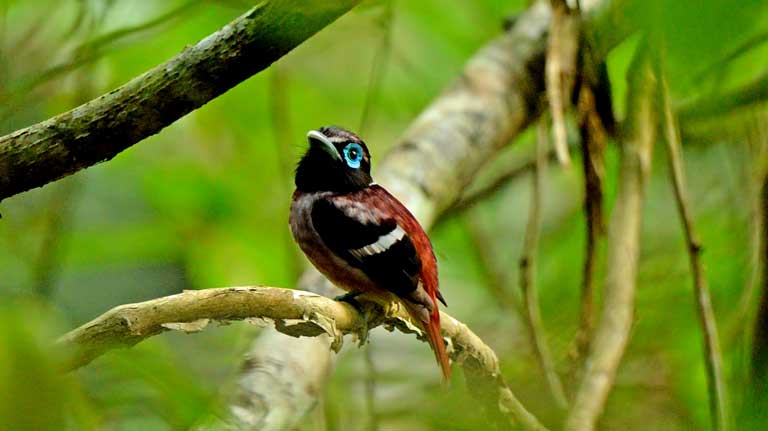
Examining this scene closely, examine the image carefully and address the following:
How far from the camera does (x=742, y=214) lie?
2.22 metres

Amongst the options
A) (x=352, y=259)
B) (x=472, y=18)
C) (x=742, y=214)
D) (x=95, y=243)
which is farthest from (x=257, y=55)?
(x=472, y=18)

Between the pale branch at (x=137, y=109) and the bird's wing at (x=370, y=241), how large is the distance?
0.70 m

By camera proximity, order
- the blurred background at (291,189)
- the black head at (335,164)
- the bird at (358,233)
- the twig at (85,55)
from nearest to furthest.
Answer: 1. the twig at (85,55)
2. the bird at (358,233)
3. the blurred background at (291,189)
4. the black head at (335,164)

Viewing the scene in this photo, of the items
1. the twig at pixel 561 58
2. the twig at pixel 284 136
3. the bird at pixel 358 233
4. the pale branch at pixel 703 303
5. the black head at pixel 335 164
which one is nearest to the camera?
the pale branch at pixel 703 303

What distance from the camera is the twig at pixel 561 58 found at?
2057mm

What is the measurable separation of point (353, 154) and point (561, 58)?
0.81 m

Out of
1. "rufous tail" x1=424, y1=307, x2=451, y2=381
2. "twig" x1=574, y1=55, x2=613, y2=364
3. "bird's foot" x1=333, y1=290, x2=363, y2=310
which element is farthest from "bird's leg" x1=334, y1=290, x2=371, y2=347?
"twig" x1=574, y1=55, x2=613, y2=364

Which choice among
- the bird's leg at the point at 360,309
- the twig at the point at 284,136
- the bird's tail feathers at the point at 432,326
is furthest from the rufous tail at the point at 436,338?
the twig at the point at 284,136

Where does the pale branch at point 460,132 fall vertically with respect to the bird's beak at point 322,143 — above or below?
above

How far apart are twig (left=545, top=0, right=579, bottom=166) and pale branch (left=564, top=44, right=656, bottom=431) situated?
0.50 feet

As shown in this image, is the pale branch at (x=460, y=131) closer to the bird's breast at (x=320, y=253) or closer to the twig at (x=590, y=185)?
the bird's breast at (x=320, y=253)

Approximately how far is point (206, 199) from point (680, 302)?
1507mm

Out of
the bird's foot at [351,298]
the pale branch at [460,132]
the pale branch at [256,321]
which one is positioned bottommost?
the pale branch at [256,321]

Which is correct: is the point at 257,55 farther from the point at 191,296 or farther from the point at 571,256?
the point at 571,256
